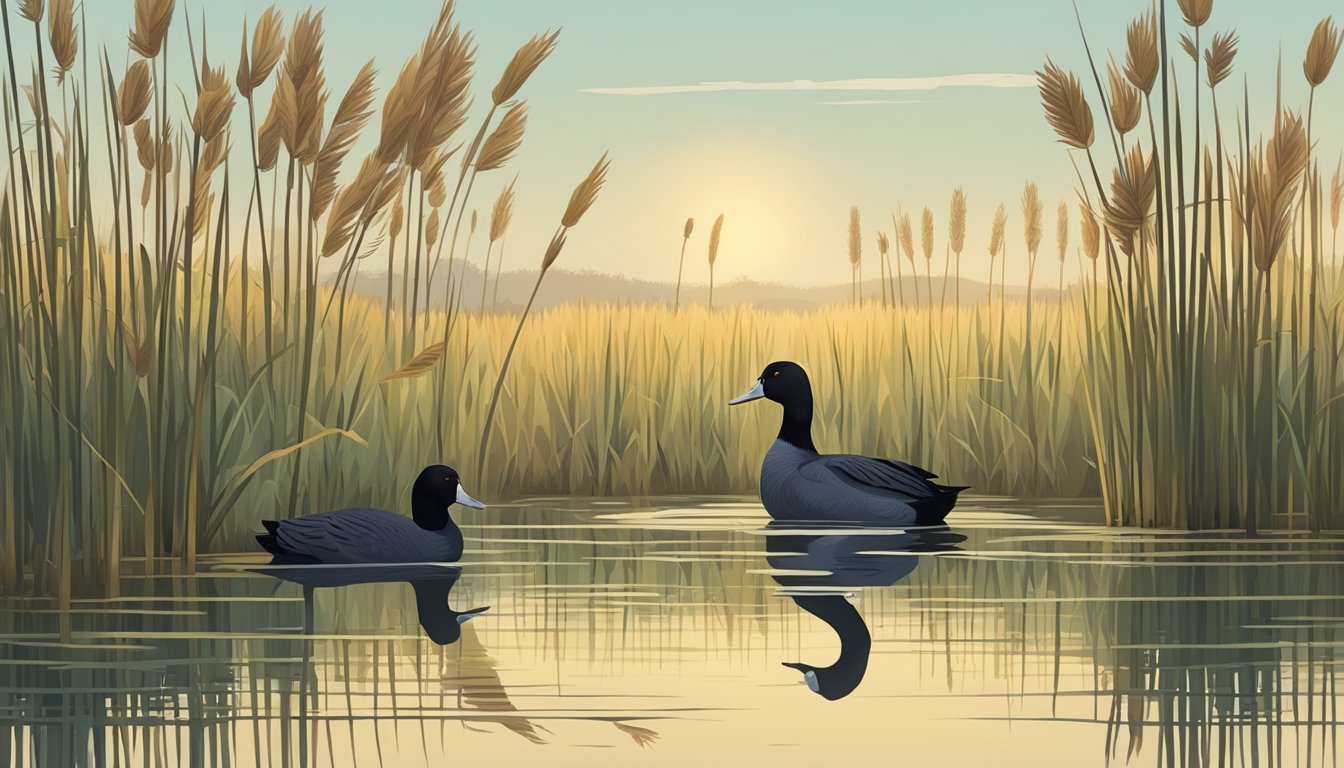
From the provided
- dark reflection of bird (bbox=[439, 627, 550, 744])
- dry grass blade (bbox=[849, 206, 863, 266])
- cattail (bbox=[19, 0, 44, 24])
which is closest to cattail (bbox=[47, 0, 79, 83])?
cattail (bbox=[19, 0, 44, 24])

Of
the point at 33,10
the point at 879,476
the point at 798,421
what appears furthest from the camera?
the point at 798,421

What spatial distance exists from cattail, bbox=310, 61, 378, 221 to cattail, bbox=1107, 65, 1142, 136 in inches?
123

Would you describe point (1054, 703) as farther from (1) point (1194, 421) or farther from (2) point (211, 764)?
(1) point (1194, 421)

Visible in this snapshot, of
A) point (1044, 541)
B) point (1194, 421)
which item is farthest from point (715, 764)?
point (1194, 421)

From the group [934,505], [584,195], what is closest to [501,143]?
[584,195]

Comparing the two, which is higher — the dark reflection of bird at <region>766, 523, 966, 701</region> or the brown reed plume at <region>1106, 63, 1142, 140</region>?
the brown reed plume at <region>1106, 63, 1142, 140</region>

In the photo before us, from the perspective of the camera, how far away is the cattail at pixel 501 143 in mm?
8562

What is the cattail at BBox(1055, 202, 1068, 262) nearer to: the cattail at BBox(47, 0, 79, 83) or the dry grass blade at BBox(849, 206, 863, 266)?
the dry grass blade at BBox(849, 206, 863, 266)

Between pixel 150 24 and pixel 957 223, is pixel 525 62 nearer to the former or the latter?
pixel 150 24

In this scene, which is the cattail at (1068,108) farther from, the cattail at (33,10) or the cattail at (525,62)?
the cattail at (33,10)

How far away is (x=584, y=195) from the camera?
29.3 feet

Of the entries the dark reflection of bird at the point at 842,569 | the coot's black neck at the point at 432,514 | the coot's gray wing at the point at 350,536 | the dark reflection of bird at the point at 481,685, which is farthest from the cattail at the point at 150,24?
the dark reflection of bird at the point at 842,569

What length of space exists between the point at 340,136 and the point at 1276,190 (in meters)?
3.91

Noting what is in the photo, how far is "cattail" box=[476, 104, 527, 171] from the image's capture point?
8.56 metres
